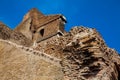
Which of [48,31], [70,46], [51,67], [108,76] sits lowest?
[108,76]

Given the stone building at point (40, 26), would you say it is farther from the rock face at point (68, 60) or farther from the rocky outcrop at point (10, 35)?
the rock face at point (68, 60)

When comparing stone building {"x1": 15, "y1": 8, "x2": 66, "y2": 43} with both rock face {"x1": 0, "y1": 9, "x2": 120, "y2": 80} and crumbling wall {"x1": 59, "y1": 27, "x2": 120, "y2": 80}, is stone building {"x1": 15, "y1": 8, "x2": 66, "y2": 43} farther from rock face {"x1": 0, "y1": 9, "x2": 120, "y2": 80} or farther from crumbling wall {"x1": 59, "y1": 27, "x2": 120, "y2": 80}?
crumbling wall {"x1": 59, "y1": 27, "x2": 120, "y2": 80}

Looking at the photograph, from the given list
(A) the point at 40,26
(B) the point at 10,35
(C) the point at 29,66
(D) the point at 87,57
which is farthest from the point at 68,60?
(A) the point at 40,26

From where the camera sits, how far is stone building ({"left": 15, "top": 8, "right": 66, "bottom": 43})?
88.0 feet

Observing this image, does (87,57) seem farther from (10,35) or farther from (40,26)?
(40,26)

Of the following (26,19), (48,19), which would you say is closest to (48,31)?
(48,19)

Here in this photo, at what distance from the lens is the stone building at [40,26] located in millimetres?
26812

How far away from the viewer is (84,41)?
9.02 m

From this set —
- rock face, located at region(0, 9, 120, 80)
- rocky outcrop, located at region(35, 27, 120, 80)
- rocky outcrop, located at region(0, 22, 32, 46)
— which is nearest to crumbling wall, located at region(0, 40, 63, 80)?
rock face, located at region(0, 9, 120, 80)

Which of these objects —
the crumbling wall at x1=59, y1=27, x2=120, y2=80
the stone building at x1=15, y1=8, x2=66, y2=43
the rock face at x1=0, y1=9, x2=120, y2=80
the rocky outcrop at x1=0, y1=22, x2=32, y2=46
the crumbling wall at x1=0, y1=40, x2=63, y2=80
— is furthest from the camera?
the stone building at x1=15, y1=8, x2=66, y2=43

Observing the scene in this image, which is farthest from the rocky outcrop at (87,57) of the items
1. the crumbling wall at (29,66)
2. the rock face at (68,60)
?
the crumbling wall at (29,66)

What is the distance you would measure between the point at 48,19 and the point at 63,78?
2021 centimetres

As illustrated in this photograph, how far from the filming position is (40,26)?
2964 cm

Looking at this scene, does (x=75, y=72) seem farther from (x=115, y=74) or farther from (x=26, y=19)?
(x=26, y=19)
